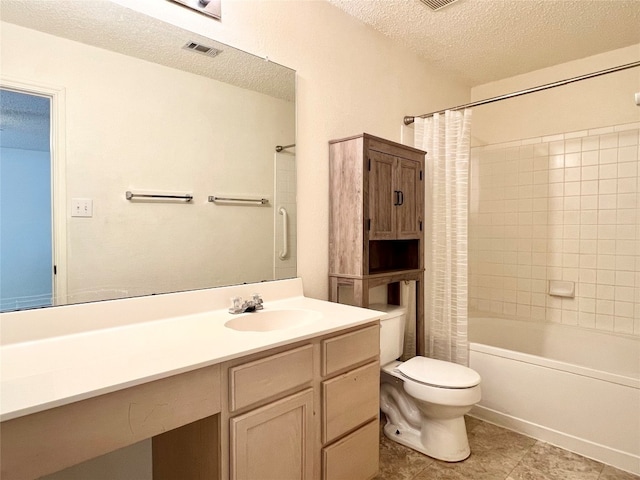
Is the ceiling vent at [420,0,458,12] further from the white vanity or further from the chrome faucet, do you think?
the chrome faucet

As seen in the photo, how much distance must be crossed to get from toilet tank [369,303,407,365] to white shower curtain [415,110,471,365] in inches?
14.2

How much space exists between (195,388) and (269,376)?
0.81 feet

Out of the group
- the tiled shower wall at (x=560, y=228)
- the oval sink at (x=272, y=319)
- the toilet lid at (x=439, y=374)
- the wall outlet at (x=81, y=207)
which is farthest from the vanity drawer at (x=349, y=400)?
the tiled shower wall at (x=560, y=228)

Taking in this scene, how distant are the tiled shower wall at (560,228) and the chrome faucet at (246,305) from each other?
89.6 inches

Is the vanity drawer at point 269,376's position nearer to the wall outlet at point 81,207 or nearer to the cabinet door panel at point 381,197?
the wall outlet at point 81,207

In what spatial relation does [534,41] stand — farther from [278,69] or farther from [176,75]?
[176,75]

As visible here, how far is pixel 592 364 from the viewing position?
2.44 metres

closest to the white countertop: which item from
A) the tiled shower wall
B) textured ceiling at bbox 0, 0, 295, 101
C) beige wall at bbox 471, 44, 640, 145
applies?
textured ceiling at bbox 0, 0, 295, 101

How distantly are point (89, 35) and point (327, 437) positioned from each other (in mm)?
1708

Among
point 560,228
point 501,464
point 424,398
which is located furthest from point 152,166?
point 560,228

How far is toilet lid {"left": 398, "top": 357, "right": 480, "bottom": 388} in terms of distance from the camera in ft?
5.83

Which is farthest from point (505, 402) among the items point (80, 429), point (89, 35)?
point (89, 35)

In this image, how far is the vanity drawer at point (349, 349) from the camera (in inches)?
53.1

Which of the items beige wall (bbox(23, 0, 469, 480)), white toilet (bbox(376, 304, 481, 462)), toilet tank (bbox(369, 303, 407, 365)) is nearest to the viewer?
beige wall (bbox(23, 0, 469, 480))
